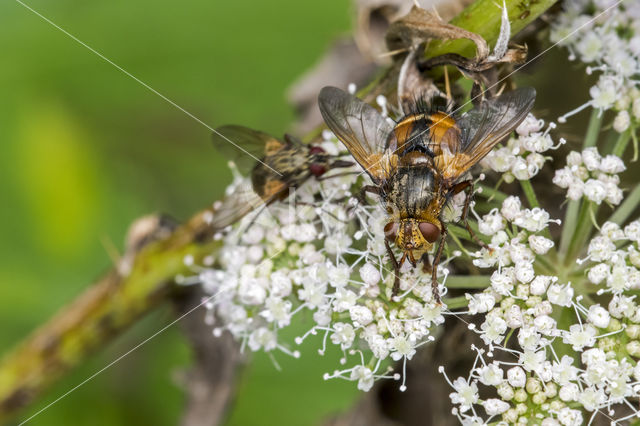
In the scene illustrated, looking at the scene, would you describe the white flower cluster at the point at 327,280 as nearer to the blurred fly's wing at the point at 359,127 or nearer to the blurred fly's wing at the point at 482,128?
the blurred fly's wing at the point at 359,127

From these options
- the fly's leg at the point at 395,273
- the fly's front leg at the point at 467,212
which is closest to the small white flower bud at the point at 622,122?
the fly's front leg at the point at 467,212

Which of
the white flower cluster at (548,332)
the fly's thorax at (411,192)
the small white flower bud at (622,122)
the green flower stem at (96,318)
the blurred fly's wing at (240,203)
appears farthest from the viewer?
the green flower stem at (96,318)

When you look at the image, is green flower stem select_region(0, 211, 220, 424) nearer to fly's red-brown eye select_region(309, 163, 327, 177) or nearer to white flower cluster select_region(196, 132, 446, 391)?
white flower cluster select_region(196, 132, 446, 391)

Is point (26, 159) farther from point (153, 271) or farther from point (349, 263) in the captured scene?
point (349, 263)

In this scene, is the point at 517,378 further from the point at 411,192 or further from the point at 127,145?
the point at 127,145

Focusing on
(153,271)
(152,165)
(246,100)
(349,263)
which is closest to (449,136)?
(349,263)
